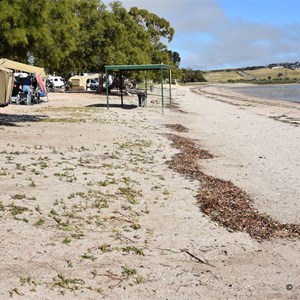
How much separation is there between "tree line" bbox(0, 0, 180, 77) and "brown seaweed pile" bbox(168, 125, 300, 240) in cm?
723

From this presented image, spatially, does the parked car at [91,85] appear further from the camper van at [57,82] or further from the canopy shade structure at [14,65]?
the canopy shade structure at [14,65]

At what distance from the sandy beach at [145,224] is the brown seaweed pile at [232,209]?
0.02m

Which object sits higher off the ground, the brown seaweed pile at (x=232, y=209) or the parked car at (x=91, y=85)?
the parked car at (x=91, y=85)

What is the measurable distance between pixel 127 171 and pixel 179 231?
3344 millimetres

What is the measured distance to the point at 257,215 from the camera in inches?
256

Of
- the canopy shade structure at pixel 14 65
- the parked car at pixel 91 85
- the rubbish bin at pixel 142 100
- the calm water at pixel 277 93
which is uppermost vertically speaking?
the canopy shade structure at pixel 14 65

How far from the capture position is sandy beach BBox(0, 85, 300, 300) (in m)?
4.27

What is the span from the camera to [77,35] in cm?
2783

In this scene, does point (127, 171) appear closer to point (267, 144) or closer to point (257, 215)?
point (257, 215)

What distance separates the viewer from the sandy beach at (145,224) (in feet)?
14.0

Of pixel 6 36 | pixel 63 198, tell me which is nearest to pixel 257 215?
pixel 63 198

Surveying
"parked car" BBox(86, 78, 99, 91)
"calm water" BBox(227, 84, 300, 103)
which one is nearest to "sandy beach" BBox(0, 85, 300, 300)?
"calm water" BBox(227, 84, 300, 103)

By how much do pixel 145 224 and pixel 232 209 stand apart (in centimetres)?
148

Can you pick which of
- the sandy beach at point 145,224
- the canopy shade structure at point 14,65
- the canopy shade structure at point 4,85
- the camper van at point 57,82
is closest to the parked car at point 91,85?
the camper van at point 57,82
